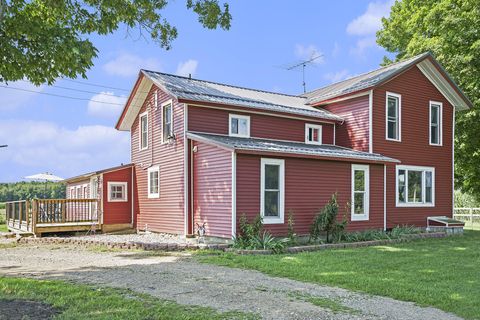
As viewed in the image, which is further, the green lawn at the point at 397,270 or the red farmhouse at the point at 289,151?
the red farmhouse at the point at 289,151

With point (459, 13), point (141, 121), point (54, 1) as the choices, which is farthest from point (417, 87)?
point (54, 1)

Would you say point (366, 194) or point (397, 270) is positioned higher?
point (366, 194)

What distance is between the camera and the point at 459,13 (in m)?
24.9

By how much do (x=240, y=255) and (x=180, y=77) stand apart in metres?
Answer: 9.84

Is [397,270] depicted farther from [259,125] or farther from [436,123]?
[436,123]

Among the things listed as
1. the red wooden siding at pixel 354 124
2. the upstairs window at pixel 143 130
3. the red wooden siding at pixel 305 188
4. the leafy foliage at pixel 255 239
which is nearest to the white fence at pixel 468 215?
the red wooden siding at pixel 354 124

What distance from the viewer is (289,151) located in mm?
14320

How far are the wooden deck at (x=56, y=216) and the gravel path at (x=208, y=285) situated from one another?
578 cm

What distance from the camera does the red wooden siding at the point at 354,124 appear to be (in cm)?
1823

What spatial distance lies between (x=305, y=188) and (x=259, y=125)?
11.5ft

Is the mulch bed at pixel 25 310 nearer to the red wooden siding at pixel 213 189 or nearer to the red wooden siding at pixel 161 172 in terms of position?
the red wooden siding at pixel 213 189

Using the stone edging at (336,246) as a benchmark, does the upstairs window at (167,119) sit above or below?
above

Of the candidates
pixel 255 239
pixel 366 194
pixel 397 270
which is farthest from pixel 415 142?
pixel 397 270

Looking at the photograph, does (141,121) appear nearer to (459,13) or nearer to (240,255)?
(240,255)
